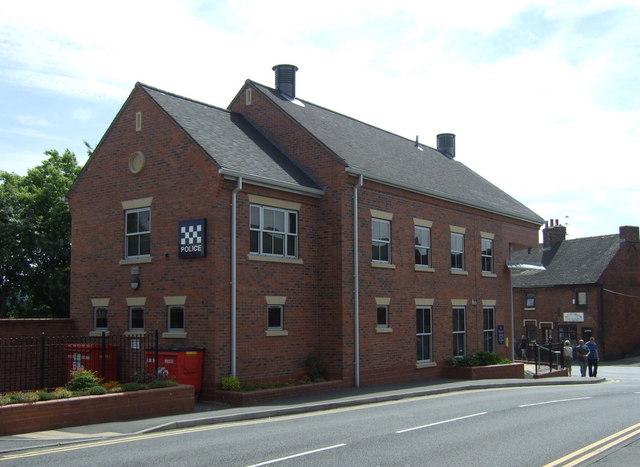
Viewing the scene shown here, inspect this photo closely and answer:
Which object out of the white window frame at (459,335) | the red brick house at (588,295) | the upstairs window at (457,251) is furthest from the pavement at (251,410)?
the red brick house at (588,295)

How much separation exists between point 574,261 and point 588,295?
4013 millimetres

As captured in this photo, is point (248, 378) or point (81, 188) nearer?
point (248, 378)

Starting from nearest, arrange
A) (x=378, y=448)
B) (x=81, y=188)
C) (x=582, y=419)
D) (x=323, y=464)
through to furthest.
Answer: (x=323, y=464) → (x=378, y=448) → (x=582, y=419) → (x=81, y=188)

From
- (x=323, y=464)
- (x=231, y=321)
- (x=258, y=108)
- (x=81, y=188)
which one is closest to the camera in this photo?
(x=323, y=464)

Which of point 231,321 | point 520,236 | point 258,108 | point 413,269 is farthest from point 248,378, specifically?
point 520,236

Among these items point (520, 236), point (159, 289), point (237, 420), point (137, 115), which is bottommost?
point (237, 420)

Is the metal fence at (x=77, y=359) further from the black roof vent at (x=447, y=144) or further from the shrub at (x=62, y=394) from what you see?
the black roof vent at (x=447, y=144)

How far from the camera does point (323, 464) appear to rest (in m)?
9.70

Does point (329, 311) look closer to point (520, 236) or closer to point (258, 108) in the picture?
point (258, 108)

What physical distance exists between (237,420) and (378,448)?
476 centimetres

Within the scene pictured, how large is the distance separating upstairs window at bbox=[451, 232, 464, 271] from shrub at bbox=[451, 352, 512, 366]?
3.36 m

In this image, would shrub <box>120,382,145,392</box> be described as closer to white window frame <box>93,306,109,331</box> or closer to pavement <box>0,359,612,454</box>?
pavement <box>0,359,612,454</box>

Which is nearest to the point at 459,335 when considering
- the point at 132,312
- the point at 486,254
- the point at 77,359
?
the point at 486,254

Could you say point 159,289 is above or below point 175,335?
above
